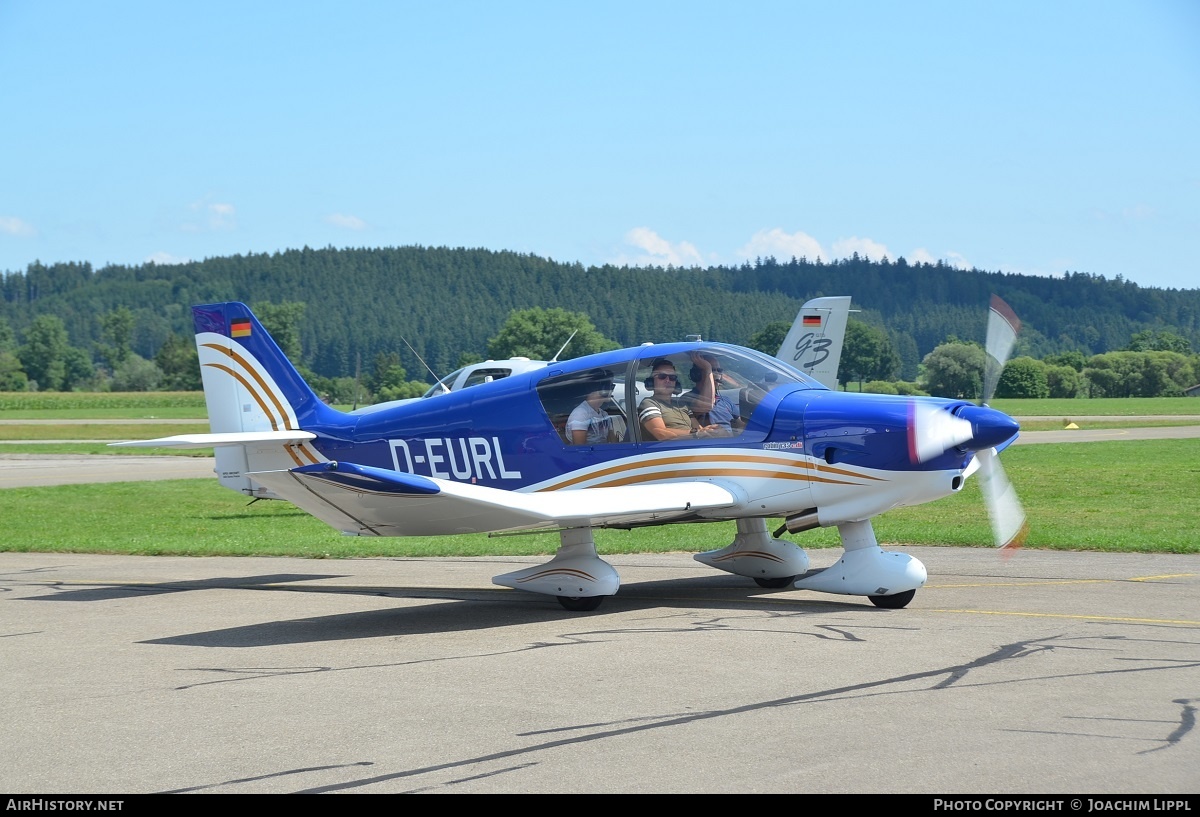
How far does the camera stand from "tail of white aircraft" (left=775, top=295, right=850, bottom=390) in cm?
2792

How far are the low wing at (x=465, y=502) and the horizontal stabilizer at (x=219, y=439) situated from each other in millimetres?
676

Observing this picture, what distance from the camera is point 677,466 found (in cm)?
1030

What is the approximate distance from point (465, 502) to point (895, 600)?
355cm

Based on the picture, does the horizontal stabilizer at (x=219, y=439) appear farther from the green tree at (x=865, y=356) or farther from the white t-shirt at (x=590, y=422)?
the green tree at (x=865, y=356)

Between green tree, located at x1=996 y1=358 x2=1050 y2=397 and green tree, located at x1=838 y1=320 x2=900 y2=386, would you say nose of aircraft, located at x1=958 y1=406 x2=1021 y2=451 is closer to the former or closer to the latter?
green tree, located at x1=996 y1=358 x2=1050 y2=397

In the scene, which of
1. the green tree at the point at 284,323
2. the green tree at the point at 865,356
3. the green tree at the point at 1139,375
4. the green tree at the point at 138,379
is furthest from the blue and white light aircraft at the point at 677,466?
the green tree at the point at 284,323

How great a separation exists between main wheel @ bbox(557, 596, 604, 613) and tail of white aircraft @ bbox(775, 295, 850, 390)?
18.2m

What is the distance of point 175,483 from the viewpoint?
28797mm

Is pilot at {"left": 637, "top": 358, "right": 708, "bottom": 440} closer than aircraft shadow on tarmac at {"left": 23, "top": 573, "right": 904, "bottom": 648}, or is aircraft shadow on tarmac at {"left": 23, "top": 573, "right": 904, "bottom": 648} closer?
aircraft shadow on tarmac at {"left": 23, "top": 573, "right": 904, "bottom": 648}

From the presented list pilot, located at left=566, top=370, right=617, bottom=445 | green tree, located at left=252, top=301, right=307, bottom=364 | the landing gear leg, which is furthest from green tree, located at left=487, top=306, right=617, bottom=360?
the landing gear leg

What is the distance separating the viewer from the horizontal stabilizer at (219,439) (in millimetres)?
9445

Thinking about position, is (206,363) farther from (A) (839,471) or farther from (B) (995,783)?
(B) (995,783)

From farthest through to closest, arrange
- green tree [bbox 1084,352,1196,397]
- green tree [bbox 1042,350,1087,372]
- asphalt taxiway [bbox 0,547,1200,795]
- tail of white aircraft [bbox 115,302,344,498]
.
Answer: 1. green tree [bbox 1042,350,1087,372]
2. green tree [bbox 1084,352,1196,397]
3. tail of white aircraft [bbox 115,302,344,498]
4. asphalt taxiway [bbox 0,547,1200,795]

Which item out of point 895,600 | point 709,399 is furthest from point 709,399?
point 895,600
